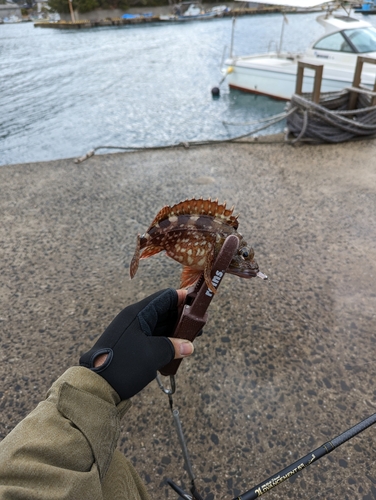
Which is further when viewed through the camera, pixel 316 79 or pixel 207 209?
pixel 316 79

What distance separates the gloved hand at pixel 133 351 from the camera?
1690mm

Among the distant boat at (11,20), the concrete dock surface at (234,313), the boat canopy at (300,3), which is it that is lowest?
the concrete dock surface at (234,313)

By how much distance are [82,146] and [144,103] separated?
6.52 meters

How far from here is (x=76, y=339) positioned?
130 inches

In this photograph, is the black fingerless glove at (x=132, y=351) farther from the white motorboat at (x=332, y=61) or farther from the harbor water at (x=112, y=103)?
the white motorboat at (x=332, y=61)

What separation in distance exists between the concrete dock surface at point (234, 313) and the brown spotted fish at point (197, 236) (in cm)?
123

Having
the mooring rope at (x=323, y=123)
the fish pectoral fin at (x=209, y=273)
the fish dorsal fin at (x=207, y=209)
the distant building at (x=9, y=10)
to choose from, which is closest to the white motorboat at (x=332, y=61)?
the mooring rope at (x=323, y=123)

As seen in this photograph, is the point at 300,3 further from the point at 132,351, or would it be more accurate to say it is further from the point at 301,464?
the point at 301,464

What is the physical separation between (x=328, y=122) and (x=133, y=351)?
22.8 ft

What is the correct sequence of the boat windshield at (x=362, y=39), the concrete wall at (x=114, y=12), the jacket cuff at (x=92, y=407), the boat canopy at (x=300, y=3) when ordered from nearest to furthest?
the jacket cuff at (x=92, y=407) < the boat canopy at (x=300, y=3) < the boat windshield at (x=362, y=39) < the concrete wall at (x=114, y=12)

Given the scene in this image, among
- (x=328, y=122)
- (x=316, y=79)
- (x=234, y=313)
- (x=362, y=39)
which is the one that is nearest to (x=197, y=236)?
(x=234, y=313)

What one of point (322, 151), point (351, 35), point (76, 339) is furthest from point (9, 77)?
point (76, 339)

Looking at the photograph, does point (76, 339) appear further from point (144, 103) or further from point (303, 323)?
point (144, 103)

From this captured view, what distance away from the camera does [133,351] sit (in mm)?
1742
